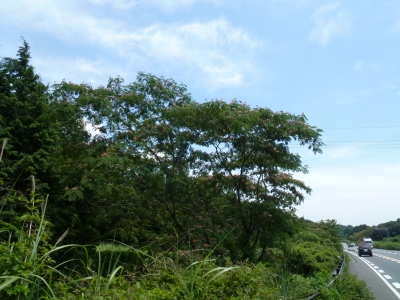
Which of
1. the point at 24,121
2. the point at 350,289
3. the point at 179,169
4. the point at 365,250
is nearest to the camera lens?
the point at 350,289

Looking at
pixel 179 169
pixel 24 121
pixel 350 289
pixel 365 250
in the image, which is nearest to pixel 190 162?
pixel 179 169

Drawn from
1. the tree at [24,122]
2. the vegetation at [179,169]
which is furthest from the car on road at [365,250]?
the tree at [24,122]

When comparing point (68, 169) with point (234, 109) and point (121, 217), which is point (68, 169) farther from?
point (234, 109)

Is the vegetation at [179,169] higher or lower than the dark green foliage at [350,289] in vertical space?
higher

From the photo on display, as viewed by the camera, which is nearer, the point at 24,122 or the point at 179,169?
the point at 179,169

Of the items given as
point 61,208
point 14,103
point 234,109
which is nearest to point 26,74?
point 14,103

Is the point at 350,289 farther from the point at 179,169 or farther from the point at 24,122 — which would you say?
the point at 24,122

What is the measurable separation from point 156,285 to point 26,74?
18420 mm

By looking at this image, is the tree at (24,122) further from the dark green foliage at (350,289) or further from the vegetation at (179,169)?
the dark green foliage at (350,289)

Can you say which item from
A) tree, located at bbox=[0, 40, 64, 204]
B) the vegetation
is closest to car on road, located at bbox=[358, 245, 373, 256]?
the vegetation

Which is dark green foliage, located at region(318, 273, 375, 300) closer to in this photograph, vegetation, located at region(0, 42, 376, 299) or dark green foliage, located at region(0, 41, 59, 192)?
vegetation, located at region(0, 42, 376, 299)

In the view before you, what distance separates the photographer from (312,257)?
16109 millimetres

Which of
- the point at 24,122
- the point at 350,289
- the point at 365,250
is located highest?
the point at 24,122

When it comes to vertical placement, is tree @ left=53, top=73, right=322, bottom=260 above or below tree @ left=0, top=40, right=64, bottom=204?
below
